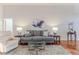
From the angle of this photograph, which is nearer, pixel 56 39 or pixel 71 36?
pixel 71 36

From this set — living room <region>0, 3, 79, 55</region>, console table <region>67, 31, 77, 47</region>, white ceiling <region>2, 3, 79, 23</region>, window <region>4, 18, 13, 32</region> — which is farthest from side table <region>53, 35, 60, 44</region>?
window <region>4, 18, 13, 32</region>

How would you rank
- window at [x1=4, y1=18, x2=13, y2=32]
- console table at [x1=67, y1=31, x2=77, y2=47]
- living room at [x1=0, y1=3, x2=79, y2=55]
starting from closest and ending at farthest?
window at [x1=4, y1=18, x2=13, y2=32]
living room at [x1=0, y1=3, x2=79, y2=55]
console table at [x1=67, y1=31, x2=77, y2=47]

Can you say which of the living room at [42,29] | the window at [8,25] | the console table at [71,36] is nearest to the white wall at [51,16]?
the living room at [42,29]

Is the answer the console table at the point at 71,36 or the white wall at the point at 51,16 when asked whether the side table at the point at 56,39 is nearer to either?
the white wall at the point at 51,16

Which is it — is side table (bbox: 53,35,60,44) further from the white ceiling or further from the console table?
the white ceiling

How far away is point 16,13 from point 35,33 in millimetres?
1114

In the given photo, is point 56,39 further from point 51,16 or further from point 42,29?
point 51,16

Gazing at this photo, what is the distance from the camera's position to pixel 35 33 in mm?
6031

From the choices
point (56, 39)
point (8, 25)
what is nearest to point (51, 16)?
point (56, 39)

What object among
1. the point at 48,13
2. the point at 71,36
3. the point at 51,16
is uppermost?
the point at 48,13

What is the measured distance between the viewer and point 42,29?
6.04m

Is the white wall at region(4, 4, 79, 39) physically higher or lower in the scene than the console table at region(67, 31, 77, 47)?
higher

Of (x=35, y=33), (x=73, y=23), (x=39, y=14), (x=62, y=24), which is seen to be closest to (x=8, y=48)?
(x=35, y=33)

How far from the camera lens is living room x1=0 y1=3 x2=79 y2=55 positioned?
559 cm
